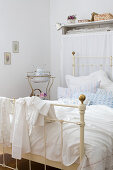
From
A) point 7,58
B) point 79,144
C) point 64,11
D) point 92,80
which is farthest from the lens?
point 64,11

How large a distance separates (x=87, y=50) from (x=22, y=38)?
117 centimetres

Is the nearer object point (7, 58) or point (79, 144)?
point (79, 144)

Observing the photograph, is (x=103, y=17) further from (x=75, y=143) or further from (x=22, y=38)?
(x=75, y=143)

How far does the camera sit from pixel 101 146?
225 centimetres

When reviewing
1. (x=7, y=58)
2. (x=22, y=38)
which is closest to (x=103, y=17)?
(x=22, y=38)

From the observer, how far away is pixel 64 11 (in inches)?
200

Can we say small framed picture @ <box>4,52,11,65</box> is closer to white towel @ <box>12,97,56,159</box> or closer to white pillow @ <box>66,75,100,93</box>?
white pillow @ <box>66,75,100,93</box>

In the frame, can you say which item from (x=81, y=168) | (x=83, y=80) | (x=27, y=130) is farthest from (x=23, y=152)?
(x=83, y=80)

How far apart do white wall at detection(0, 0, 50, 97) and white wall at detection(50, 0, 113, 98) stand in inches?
4.0

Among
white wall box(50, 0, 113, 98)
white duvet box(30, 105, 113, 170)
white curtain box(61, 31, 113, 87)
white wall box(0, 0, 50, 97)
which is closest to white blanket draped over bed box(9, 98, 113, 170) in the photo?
white duvet box(30, 105, 113, 170)

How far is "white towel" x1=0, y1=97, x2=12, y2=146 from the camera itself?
266cm

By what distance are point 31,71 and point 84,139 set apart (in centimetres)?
288

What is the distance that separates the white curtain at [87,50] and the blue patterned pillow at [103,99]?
682mm

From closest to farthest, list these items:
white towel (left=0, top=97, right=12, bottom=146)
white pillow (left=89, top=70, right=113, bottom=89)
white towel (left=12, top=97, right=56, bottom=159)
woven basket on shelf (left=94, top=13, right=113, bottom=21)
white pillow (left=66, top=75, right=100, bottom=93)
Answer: white towel (left=12, top=97, right=56, bottom=159), white towel (left=0, top=97, right=12, bottom=146), white pillow (left=66, top=75, right=100, bottom=93), white pillow (left=89, top=70, right=113, bottom=89), woven basket on shelf (left=94, top=13, right=113, bottom=21)
